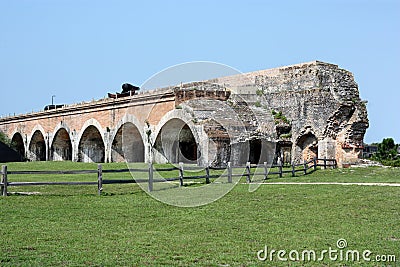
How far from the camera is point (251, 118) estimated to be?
26984 millimetres

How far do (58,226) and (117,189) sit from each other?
6.98 m

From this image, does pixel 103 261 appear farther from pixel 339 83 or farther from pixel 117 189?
pixel 339 83

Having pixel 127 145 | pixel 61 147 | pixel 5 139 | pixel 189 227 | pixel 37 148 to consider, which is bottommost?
pixel 189 227

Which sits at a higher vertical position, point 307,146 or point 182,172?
point 307,146

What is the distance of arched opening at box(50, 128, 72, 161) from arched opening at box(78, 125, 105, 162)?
3294 mm

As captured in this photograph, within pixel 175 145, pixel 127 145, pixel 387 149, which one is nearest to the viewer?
pixel 175 145

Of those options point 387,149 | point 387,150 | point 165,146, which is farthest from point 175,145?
point 387,149

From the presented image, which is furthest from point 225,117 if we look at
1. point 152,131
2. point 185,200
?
point 185,200

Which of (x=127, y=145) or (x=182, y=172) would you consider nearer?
(x=182, y=172)

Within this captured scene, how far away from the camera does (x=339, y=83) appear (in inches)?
1069

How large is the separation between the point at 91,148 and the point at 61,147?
4365 millimetres

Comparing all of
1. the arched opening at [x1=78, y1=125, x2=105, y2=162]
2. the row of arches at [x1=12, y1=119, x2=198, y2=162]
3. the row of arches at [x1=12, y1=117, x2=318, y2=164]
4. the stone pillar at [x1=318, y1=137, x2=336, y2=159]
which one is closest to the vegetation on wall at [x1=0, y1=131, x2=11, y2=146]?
the row of arches at [x1=12, y1=119, x2=198, y2=162]

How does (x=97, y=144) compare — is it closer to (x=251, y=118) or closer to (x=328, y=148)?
(x=251, y=118)

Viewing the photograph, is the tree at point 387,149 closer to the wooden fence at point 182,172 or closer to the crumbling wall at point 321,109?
the crumbling wall at point 321,109
